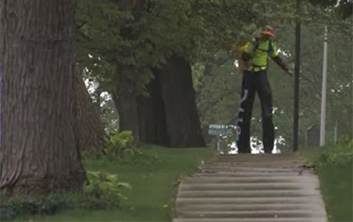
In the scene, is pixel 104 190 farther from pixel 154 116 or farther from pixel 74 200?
pixel 154 116

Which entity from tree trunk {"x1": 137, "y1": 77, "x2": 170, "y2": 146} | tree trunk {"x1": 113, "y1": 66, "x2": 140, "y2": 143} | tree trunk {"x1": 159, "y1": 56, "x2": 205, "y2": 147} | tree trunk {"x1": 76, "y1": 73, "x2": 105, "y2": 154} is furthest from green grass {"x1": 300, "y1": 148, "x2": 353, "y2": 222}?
tree trunk {"x1": 159, "y1": 56, "x2": 205, "y2": 147}

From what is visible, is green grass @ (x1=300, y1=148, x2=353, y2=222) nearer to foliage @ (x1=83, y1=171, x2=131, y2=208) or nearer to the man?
foliage @ (x1=83, y1=171, x2=131, y2=208)

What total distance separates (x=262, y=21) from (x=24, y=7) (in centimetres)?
1391

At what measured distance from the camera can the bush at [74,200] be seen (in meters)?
11.5

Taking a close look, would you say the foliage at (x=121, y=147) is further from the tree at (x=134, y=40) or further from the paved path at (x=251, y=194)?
the tree at (x=134, y=40)

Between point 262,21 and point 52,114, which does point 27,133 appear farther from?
point 262,21

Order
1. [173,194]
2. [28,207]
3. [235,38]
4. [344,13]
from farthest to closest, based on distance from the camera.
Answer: [235,38], [344,13], [173,194], [28,207]

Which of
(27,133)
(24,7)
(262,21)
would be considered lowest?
(27,133)

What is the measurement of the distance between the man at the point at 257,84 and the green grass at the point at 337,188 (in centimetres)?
289

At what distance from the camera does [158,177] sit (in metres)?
14.4

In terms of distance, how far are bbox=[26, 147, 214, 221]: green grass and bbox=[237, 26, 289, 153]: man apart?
0.70 metres

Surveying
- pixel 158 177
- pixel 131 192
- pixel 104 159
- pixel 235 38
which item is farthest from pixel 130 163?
pixel 235 38

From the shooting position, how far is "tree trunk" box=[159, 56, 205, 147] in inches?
976

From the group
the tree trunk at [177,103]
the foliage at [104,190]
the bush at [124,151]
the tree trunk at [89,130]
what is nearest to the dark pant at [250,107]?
the bush at [124,151]
